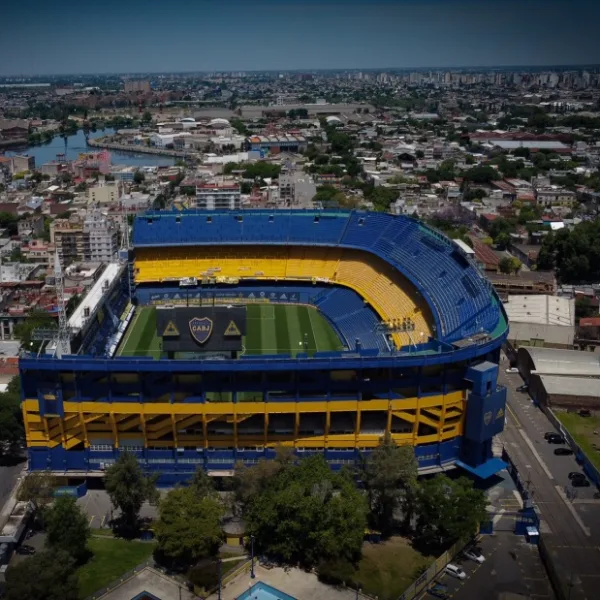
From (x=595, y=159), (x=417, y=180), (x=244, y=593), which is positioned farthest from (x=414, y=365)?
(x=595, y=159)

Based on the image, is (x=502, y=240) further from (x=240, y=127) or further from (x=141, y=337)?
(x=240, y=127)

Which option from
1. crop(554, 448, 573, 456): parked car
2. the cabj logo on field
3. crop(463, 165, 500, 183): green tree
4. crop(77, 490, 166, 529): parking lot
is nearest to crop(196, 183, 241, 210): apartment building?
crop(463, 165, 500, 183): green tree

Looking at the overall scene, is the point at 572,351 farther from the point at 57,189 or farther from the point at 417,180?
the point at 57,189

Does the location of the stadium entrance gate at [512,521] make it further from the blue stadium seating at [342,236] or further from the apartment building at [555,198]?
the apartment building at [555,198]

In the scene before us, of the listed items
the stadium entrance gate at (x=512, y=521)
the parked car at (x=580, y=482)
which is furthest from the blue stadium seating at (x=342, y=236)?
the stadium entrance gate at (x=512, y=521)

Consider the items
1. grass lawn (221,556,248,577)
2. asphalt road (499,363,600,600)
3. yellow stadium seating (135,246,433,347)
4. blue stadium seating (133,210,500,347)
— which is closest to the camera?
grass lawn (221,556,248,577)

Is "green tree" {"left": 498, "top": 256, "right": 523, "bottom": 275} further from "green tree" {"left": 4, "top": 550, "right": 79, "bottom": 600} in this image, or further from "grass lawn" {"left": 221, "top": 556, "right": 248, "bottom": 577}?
"green tree" {"left": 4, "top": 550, "right": 79, "bottom": 600}

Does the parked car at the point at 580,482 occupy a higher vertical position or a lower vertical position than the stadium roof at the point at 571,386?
lower
